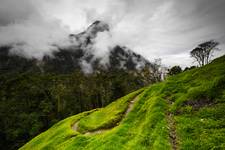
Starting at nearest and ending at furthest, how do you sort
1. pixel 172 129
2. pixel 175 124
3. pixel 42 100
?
pixel 172 129 < pixel 175 124 < pixel 42 100

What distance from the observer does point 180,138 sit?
2348 cm

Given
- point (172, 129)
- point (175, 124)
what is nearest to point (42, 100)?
point (175, 124)


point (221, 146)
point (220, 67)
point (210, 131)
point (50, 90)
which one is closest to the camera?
point (221, 146)

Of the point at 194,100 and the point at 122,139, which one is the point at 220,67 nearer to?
the point at 194,100

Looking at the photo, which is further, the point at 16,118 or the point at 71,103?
the point at 71,103

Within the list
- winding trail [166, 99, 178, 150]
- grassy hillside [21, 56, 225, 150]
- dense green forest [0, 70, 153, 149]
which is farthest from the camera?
dense green forest [0, 70, 153, 149]

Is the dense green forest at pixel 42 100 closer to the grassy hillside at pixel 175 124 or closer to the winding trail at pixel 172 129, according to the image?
the grassy hillside at pixel 175 124

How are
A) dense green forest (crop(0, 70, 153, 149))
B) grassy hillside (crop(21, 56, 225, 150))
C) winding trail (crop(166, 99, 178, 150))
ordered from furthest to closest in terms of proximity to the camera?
dense green forest (crop(0, 70, 153, 149))
winding trail (crop(166, 99, 178, 150))
grassy hillside (crop(21, 56, 225, 150))

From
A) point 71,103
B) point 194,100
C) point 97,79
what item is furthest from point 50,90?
point 194,100

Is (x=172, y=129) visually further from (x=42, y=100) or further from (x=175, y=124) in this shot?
(x=42, y=100)

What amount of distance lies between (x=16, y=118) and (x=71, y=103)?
27733mm

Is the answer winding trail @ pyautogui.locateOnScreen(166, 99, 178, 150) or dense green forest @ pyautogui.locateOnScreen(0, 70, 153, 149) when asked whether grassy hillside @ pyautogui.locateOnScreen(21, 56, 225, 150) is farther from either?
dense green forest @ pyautogui.locateOnScreen(0, 70, 153, 149)

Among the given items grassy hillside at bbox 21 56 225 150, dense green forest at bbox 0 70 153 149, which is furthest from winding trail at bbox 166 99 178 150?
dense green forest at bbox 0 70 153 149

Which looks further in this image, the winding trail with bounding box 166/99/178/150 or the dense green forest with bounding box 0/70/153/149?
the dense green forest with bounding box 0/70/153/149
